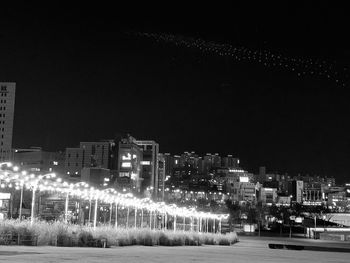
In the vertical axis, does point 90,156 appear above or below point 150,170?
above

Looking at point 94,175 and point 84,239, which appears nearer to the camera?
point 84,239

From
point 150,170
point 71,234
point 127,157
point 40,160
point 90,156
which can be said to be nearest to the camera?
point 71,234

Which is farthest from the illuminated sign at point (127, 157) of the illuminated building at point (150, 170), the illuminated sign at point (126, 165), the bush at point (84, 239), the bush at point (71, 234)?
the bush at point (84, 239)

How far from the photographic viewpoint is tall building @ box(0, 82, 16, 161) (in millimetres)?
165438

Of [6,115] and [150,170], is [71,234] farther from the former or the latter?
[6,115]

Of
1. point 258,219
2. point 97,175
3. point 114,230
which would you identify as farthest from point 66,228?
point 258,219

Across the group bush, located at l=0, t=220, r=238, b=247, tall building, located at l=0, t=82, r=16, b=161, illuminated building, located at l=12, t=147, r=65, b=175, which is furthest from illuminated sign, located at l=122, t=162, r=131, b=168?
bush, located at l=0, t=220, r=238, b=247

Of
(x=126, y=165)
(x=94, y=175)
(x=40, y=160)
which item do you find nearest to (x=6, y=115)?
(x=40, y=160)

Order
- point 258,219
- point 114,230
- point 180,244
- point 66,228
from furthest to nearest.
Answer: point 258,219
point 180,244
point 114,230
point 66,228

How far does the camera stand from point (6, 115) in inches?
6718

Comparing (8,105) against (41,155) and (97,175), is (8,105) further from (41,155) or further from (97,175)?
(97,175)

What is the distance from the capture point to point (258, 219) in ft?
537

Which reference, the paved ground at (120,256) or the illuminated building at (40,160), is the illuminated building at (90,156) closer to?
the illuminated building at (40,160)

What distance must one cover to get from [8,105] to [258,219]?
8727 centimetres
